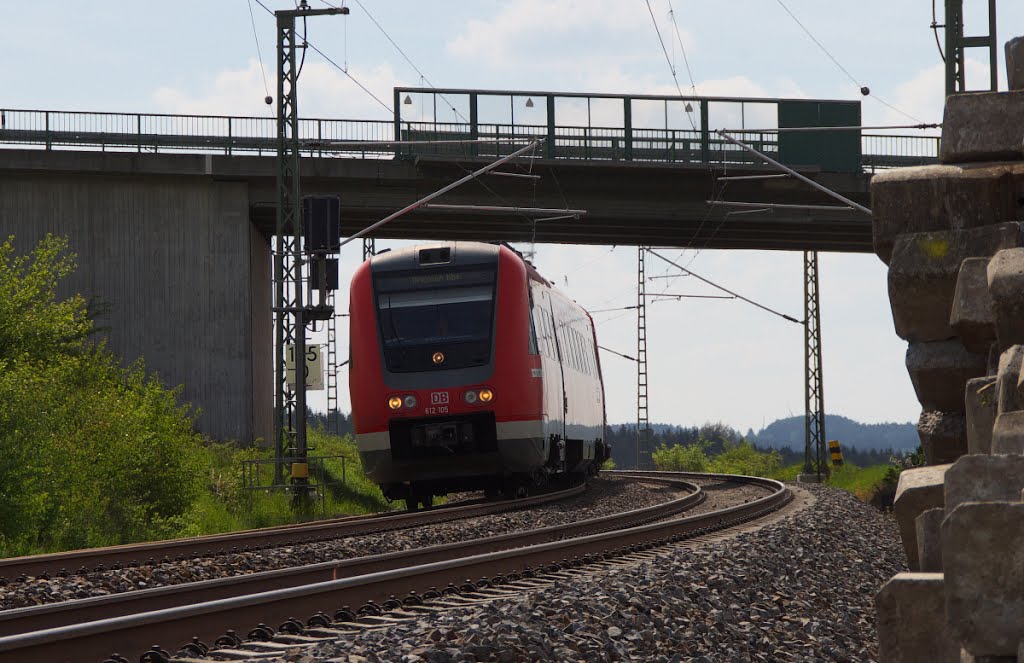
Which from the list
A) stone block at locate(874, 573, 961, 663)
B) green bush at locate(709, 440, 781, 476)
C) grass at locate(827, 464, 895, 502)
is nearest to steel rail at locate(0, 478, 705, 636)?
stone block at locate(874, 573, 961, 663)

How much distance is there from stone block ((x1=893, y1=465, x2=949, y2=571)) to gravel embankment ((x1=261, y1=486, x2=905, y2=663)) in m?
1.07

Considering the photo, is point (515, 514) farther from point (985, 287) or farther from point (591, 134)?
point (591, 134)

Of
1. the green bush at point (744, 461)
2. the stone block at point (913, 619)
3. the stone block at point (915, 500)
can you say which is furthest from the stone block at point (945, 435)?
the green bush at point (744, 461)

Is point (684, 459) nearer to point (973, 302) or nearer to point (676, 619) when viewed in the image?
point (676, 619)

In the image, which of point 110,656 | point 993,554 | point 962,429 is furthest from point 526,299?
point 993,554

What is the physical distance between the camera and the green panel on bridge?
34.1m

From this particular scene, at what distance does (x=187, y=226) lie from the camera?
32.4 m

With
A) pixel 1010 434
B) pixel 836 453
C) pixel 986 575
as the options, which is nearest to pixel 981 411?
pixel 1010 434

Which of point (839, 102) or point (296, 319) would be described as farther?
point (839, 102)

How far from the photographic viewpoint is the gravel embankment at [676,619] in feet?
18.4

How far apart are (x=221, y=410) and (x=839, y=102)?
58.9 feet

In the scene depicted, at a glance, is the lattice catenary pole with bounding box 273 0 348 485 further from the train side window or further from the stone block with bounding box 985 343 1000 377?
the stone block with bounding box 985 343 1000 377

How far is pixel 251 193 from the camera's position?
3272 cm

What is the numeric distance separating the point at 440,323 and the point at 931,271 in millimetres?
11650
